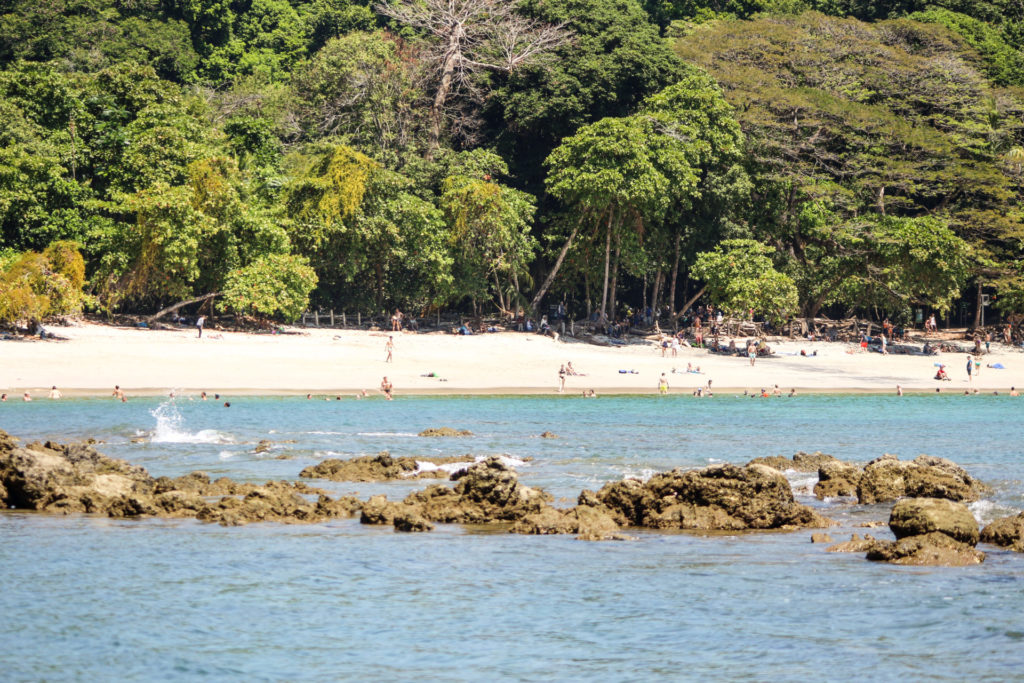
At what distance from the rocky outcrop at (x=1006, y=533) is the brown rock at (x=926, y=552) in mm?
1212

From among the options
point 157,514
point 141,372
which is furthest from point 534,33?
point 157,514

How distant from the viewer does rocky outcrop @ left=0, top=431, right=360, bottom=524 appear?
23.2 m

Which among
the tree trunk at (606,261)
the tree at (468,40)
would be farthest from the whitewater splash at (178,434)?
the tree at (468,40)

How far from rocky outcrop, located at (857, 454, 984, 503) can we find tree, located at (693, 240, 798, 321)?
36.1 m

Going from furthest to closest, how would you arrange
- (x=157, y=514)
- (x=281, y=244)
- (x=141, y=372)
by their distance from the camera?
(x=281, y=244) < (x=141, y=372) < (x=157, y=514)

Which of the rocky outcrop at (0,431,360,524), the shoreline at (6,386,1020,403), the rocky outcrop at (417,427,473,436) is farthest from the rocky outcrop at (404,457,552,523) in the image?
the shoreline at (6,386,1020,403)

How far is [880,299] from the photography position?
221 feet

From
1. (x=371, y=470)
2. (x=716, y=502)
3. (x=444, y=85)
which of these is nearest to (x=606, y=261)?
(x=444, y=85)

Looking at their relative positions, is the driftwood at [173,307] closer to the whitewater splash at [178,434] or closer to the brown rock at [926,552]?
the whitewater splash at [178,434]

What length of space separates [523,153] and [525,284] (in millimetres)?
7780

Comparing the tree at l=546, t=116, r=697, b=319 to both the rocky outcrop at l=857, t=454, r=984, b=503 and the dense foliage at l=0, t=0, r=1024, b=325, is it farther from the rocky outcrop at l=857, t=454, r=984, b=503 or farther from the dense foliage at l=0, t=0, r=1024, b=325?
the rocky outcrop at l=857, t=454, r=984, b=503

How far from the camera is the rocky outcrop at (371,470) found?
28.2 metres

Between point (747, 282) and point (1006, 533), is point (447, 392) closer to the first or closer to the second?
point (747, 282)

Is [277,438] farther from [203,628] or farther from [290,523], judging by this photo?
[203,628]
